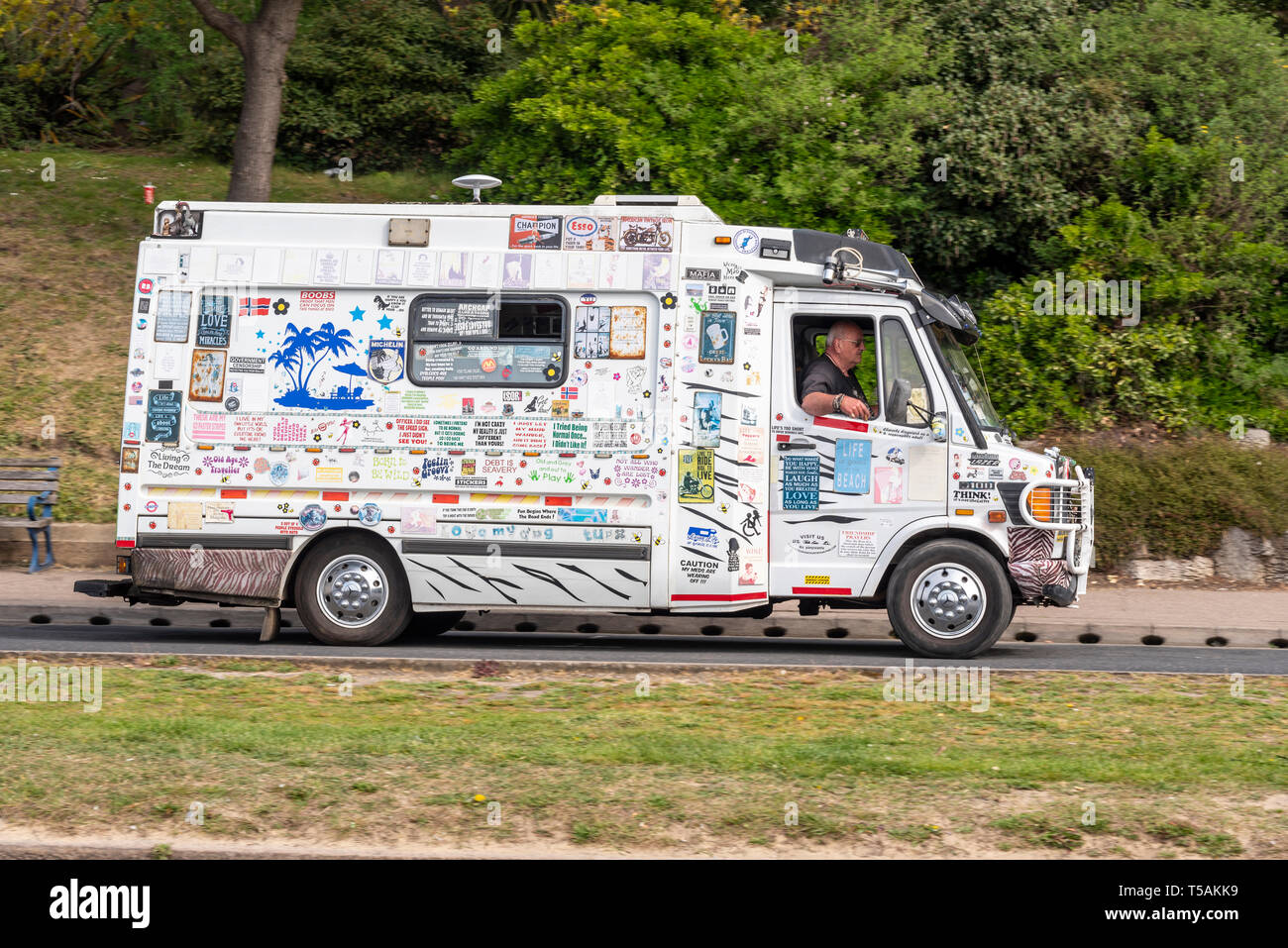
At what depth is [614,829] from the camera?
5.93 meters

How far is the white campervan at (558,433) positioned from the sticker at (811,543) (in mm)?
46

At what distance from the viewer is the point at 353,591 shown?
11008 mm

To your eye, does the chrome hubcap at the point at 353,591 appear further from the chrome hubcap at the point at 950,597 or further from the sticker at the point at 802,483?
the chrome hubcap at the point at 950,597

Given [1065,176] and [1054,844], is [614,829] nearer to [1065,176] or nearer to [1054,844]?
[1054,844]

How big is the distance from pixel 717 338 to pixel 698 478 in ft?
3.39

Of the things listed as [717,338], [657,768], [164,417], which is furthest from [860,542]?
[164,417]

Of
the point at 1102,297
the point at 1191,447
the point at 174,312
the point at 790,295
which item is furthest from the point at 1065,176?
the point at 174,312

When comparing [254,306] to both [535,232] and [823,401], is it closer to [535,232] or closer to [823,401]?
[535,232]

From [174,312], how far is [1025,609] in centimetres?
806

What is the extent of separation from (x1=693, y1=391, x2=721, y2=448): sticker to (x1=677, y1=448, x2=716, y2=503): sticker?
0.22ft

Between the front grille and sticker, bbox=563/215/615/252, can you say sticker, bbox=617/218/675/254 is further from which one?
the front grille

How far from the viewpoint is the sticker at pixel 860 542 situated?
10617 millimetres

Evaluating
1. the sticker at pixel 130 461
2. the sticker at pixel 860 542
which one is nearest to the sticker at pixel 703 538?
the sticker at pixel 860 542

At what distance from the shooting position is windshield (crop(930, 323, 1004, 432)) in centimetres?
1068
